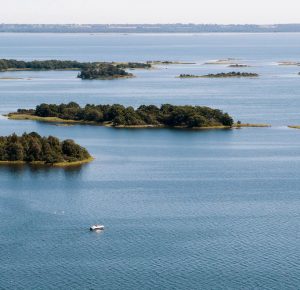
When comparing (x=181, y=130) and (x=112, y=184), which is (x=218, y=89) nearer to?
(x=181, y=130)

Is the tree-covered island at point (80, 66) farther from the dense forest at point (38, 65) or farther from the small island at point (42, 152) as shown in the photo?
the small island at point (42, 152)

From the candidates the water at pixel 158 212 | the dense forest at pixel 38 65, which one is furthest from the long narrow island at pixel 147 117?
the dense forest at pixel 38 65

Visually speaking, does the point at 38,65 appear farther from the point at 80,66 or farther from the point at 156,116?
the point at 156,116

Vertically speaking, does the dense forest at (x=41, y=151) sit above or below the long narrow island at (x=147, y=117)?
below

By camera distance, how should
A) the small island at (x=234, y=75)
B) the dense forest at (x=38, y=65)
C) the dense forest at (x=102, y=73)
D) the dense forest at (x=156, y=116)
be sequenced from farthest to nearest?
the dense forest at (x=38, y=65)
the small island at (x=234, y=75)
the dense forest at (x=102, y=73)
the dense forest at (x=156, y=116)

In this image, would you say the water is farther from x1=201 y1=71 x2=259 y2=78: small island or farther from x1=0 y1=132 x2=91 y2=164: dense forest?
x1=201 y1=71 x2=259 y2=78: small island

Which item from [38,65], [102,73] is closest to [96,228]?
[102,73]

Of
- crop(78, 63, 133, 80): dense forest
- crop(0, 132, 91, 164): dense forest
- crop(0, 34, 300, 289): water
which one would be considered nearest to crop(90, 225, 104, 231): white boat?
crop(0, 34, 300, 289): water
